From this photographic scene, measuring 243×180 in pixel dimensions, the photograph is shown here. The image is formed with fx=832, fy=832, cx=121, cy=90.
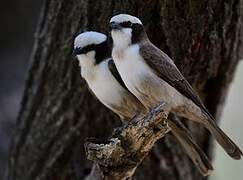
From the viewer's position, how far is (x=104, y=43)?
2.60 m

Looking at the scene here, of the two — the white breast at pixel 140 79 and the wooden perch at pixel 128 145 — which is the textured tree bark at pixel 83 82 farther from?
the wooden perch at pixel 128 145

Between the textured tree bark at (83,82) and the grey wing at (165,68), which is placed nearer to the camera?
the grey wing at (165,68)

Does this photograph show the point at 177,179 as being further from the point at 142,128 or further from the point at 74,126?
the point at 142,128

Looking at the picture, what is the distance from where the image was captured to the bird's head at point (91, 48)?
2.56 metres

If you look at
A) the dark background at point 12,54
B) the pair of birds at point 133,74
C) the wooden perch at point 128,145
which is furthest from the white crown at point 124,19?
the dark background at point 12,54

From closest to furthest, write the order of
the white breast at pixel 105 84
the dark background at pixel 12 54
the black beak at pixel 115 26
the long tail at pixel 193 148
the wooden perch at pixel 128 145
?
the wooden perch at pixel 128 145, the black beak at pixel 115 26, the white breast at pixel 105 84, the long tail at pixel 193 148, the dark background at pixel 12 54

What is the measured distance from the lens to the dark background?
3680 millimetres

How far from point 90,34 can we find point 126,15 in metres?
0.13

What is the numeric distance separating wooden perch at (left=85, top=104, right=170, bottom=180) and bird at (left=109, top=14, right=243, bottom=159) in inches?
6.5

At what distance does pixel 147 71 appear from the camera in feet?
8.43

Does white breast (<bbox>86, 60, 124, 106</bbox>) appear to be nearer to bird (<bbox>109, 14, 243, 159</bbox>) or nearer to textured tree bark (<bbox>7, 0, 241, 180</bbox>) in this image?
bird (<bbox>109, 14, 243, 159</bbox>)

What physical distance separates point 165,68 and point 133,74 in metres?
0.11

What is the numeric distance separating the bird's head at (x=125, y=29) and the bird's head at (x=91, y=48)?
0.06 m

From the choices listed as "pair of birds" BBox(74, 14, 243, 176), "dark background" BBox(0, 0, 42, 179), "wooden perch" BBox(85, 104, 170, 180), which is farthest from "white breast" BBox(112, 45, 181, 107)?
"dark background" BBox(0, 0, 42, 179)
